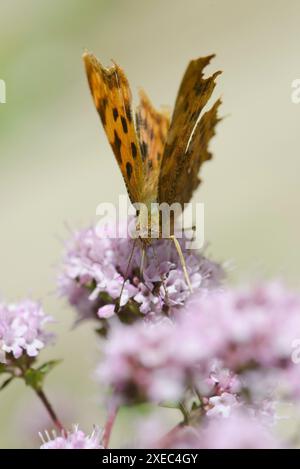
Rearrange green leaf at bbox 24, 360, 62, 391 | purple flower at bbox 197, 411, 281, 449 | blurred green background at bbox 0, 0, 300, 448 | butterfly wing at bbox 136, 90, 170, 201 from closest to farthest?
purple flower at bbox 197, 411, 281, 449
green leaf at bbox 24, 360, 62, 391
butterfly wing at bbox 136, 90, 170, 201
blurred green background at bbox 0, 0, 300, 448

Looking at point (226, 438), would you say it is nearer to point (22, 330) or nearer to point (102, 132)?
point (22, 330)

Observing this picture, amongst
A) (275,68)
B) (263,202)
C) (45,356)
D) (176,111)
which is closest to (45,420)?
(176,111)

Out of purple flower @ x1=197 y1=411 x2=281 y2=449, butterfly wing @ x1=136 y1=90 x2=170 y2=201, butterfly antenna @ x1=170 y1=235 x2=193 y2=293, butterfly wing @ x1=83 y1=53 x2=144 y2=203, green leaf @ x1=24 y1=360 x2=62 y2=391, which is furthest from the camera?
butterfly wing @ x1=136 y1=90 x2=170 y2=201

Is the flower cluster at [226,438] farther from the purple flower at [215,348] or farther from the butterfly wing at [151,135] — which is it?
the butterfly wing at [151,135]

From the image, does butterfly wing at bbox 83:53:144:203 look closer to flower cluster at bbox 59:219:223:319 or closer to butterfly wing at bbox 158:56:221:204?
butterfly wing at bbox 158:56:221:204

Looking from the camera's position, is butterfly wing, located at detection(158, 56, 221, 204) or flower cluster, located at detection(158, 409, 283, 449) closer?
flower cluster, located at detection(158, 409, 283, 449)

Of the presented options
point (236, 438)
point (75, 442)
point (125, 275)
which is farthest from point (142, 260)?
point (236, 438)

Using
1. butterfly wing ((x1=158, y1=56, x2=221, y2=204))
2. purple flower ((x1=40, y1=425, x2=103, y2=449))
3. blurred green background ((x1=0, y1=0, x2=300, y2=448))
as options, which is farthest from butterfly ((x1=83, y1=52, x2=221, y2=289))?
blurred green background ((x1=0, y1=0, x2=300, y2=448))

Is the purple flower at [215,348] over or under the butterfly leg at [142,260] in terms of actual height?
under

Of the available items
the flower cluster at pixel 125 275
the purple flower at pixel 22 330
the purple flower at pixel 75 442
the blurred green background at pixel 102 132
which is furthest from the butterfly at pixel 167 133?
the blurred green background at pixel 102 132
